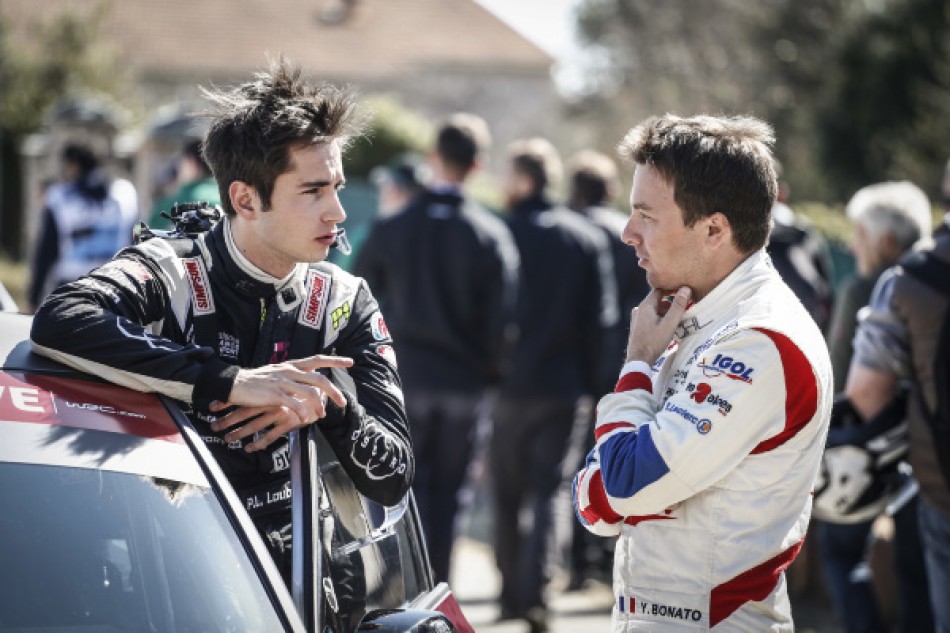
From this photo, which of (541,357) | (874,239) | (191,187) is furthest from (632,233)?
(541,357)

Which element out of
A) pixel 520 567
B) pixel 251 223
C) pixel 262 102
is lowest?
pixel 520 567

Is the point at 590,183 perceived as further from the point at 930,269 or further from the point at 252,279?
the point at 252,279

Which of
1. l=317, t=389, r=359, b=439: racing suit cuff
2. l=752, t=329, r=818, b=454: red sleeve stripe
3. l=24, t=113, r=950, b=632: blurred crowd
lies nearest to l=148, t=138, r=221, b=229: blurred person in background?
l=24, t=113, r=950, b=632: blurred crowd

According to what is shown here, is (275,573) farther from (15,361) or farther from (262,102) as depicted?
(262,102)

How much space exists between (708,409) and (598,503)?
1.17ft

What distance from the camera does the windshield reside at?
263 centimetres

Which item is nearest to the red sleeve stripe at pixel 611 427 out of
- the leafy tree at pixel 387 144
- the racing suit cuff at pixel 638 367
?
the racing suit cuff at pixel 638 367

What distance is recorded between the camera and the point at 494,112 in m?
51.6

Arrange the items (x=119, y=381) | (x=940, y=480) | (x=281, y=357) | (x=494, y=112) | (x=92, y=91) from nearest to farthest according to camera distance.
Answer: (x=119, y=381) → (x=281, y=357) → (x=940, y=480) → (x=92, y=91) → (x=494, y=112)

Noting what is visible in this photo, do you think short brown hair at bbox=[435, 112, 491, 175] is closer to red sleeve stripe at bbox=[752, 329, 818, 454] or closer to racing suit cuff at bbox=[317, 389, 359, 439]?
racing suit cuff at bbox=[317, 389, 359, 439]

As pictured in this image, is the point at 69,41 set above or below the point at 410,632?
above

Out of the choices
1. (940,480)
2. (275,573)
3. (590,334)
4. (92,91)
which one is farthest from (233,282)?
(92,91)

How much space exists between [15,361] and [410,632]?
0.99 m

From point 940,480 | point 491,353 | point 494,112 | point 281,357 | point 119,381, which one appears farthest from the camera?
point 494,112
